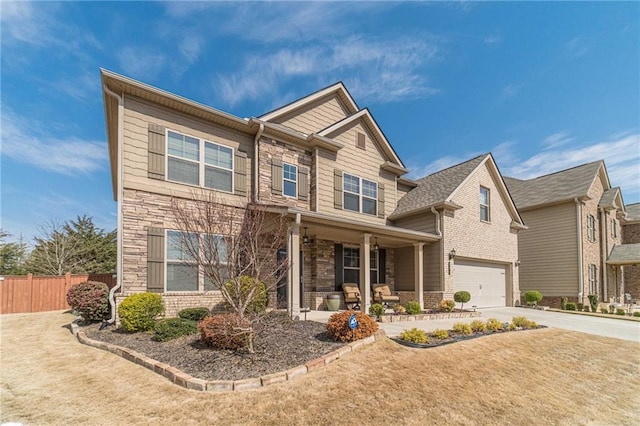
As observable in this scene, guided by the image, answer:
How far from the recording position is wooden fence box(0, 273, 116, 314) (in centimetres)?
1324

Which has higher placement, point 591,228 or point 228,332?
point 591,228

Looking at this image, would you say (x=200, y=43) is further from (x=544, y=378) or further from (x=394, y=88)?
(x=544, y=378)

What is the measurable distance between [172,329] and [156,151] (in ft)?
17.0

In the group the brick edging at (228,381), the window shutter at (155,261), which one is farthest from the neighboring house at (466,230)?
the window shutter at (155,261)

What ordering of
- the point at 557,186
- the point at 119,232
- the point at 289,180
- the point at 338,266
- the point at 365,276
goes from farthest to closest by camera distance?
the point at 557,186
the point at 338,266
the point at 289,180
the point at 365,276
the point at 119,232

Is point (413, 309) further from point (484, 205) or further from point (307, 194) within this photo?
point (484, 205)

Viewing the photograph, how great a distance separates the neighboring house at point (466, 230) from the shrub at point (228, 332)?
9324 mm

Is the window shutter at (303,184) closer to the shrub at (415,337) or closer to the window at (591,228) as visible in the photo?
the shrub at (415,337)

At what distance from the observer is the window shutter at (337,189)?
1334cm

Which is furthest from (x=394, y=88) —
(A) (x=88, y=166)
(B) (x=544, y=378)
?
(A) (x=88, y=166)

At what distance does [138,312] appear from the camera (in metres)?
8.07

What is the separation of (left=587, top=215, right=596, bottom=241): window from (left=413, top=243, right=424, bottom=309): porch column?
12.3 meters

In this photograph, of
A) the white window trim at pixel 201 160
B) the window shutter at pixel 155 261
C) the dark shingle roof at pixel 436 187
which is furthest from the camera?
the dark shingle roof at pixel 436 187

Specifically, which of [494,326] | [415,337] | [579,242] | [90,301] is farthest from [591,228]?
[90,301]
